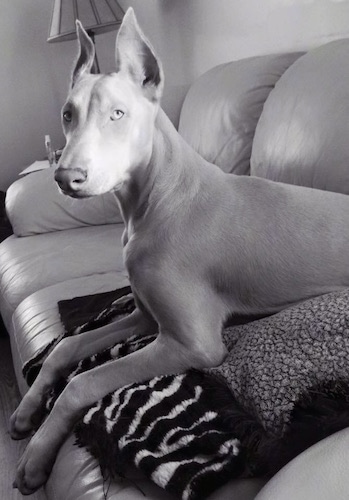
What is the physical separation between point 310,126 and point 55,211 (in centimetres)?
123

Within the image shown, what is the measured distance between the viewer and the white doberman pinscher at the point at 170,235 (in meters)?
1.09

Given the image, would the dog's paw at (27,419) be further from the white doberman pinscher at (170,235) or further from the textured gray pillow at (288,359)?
the textured gray pillow at (288,359)

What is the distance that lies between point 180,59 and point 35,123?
1257 mm

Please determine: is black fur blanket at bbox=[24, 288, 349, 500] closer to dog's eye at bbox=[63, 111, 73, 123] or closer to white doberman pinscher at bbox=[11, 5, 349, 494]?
white doberman pinscher at bbox=[11, 5, 349, 494]

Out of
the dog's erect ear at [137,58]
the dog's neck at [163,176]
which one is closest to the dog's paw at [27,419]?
the dog's neck at [163,176]

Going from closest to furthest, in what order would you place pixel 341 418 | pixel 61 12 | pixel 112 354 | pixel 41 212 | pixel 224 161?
pixel 341 418
pixel 112 354
pixel 224 161
pixel 41 212
pixel 61 12

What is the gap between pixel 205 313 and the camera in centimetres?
115

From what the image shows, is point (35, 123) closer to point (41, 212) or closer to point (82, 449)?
point (41, 212)

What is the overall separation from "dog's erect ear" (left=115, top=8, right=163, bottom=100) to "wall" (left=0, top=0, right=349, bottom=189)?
936 millimetres

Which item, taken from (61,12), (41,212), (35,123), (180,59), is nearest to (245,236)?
(41,212)

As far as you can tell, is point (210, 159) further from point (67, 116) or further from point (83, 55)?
point (67, 116)

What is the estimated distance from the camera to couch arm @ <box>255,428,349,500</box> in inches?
22.2

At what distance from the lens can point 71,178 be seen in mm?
1059

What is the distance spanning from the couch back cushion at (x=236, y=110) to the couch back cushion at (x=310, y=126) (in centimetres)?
15
